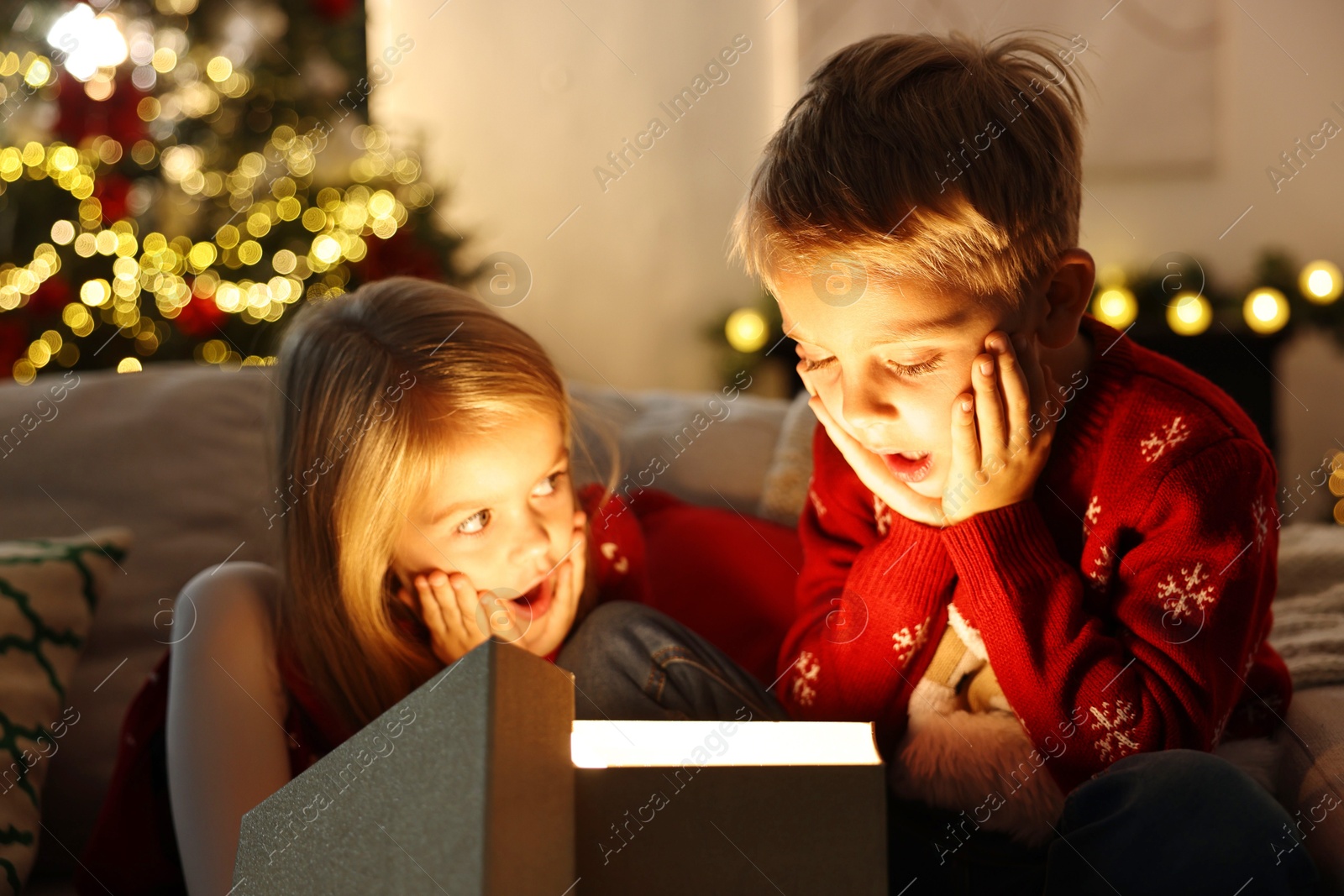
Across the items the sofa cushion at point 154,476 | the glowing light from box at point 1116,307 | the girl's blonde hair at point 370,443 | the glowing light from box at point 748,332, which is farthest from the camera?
the glowing light from box at point 748,332

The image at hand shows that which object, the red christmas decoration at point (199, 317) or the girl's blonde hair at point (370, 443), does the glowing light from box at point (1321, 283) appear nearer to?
the girl's blonde hair at point (370, 443)

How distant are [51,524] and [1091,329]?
3.82ft

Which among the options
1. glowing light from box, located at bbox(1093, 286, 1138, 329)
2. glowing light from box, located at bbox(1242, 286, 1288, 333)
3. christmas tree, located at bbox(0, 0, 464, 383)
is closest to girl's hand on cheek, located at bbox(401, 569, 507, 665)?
christmas tree, located at bbox(0, 0, 464, 383)

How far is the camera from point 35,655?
101cm

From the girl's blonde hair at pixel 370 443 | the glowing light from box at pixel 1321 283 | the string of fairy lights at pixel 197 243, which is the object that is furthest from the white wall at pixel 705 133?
the girl's blonde hair at pixel 370 443

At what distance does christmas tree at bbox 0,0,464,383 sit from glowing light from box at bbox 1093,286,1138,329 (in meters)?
1.61

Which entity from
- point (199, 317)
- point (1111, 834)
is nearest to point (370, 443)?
point (1111, 834)

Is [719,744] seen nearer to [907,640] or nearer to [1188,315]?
[907,640]

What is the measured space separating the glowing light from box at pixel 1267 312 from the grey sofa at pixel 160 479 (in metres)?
1.41

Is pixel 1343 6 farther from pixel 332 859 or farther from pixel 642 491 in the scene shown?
pixel 332 859

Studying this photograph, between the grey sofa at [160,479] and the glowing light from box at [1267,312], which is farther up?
the glowing light from box at [1267,312]

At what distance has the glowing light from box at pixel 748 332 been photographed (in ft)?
8.94

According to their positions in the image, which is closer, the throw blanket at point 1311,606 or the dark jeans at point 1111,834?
the dark jeans at point 1111,834

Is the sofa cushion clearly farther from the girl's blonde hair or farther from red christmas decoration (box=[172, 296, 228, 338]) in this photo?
red christmas decoration (box=[172, 296, 228, 338])
